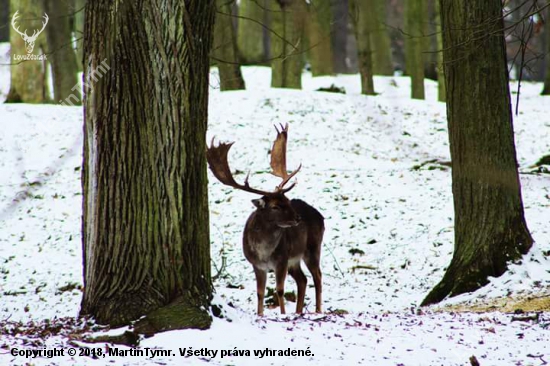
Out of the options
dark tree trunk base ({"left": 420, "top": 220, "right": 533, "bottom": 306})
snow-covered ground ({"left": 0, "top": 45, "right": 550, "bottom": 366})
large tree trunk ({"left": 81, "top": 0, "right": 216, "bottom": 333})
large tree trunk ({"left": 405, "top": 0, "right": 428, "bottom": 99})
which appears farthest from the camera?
large tree trunk ({"left": 405, "top": 0, "right": 428, "bottom": 99})

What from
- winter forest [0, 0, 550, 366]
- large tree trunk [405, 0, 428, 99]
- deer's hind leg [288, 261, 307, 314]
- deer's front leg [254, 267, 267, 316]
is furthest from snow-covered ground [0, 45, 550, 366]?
large tree trunk [405, 0, 428, 99]

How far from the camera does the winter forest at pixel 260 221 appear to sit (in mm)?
5797

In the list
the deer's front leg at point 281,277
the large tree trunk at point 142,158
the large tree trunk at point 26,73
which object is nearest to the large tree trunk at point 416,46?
the large tree trunk at point 26,73

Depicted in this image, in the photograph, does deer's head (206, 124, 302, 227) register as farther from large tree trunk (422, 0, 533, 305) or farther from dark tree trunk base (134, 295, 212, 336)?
dark tree trunk base (134, 295, 212, 336)

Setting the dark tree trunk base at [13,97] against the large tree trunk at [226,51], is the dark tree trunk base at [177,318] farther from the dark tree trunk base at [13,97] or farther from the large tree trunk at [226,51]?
the dark tree trunk base at [13,97]

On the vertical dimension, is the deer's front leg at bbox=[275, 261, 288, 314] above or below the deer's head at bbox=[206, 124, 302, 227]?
below

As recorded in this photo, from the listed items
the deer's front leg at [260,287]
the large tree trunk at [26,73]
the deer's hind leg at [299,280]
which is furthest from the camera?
the large tree trunk at [26,73]

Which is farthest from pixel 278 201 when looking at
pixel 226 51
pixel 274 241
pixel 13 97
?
pixel 13 97

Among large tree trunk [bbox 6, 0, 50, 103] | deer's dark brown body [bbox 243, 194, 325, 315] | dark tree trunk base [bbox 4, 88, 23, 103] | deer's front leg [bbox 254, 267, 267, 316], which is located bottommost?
deer's front leg [bbox 254, 267, 267, 316]

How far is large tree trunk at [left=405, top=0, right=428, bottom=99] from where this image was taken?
23969 millimetres

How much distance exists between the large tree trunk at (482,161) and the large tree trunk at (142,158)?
13.8 ft

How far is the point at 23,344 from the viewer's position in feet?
17.3

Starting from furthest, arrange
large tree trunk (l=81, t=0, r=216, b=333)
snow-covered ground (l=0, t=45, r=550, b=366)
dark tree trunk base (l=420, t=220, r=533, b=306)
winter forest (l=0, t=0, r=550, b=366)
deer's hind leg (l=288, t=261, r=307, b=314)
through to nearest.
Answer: deer's hind leg (l=288, t=261, r=307, b=314)
dark tree trunk base (l=420, t=220, r=533, b=306)
large tree trunk (l=81, t=0, r=216, b=333)
winter forest (l=0, t=0, r=550, b=366)
snow-covered ground (l=0, t=45, r=550, b=366)

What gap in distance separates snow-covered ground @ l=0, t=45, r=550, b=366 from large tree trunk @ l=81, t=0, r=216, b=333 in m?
0.47
